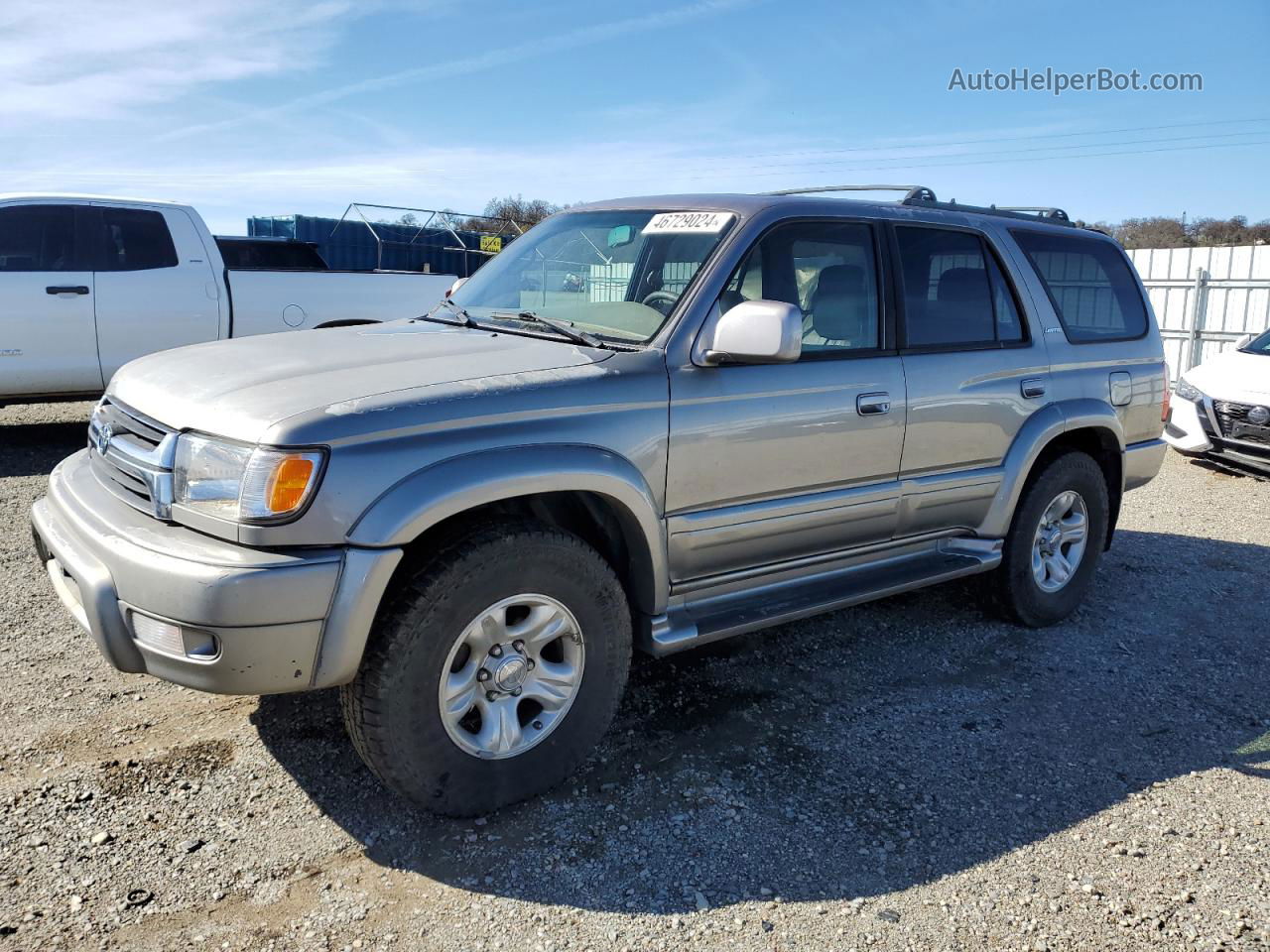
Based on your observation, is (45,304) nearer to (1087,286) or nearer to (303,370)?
(303,370)

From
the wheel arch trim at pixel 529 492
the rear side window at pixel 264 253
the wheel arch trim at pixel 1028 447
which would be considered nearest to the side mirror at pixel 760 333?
the wheel arch trim at pixel 529 492

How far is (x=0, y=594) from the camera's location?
4637 mm

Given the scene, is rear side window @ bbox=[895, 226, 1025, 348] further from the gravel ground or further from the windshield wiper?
the windshield wiper

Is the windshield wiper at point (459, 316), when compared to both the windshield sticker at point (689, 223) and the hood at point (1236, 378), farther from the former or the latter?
the hood at point (1236, 378)

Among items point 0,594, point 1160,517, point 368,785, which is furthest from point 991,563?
point 0,594

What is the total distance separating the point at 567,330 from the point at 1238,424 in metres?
7.19

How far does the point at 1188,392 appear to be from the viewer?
8.88m

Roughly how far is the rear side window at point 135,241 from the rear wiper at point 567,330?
550 centimetres

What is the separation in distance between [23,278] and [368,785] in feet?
20.0

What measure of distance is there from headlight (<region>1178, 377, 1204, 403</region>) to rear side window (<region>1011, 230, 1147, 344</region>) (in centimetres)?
427

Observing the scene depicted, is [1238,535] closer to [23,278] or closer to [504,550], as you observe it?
[504,550]

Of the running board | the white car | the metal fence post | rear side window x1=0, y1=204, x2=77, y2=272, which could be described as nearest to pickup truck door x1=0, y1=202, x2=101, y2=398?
rear side window x1=0, y1=204, x2=77, y2=272

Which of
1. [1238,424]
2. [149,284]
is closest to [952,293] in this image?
[1238,424]

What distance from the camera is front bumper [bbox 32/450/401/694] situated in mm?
2494
